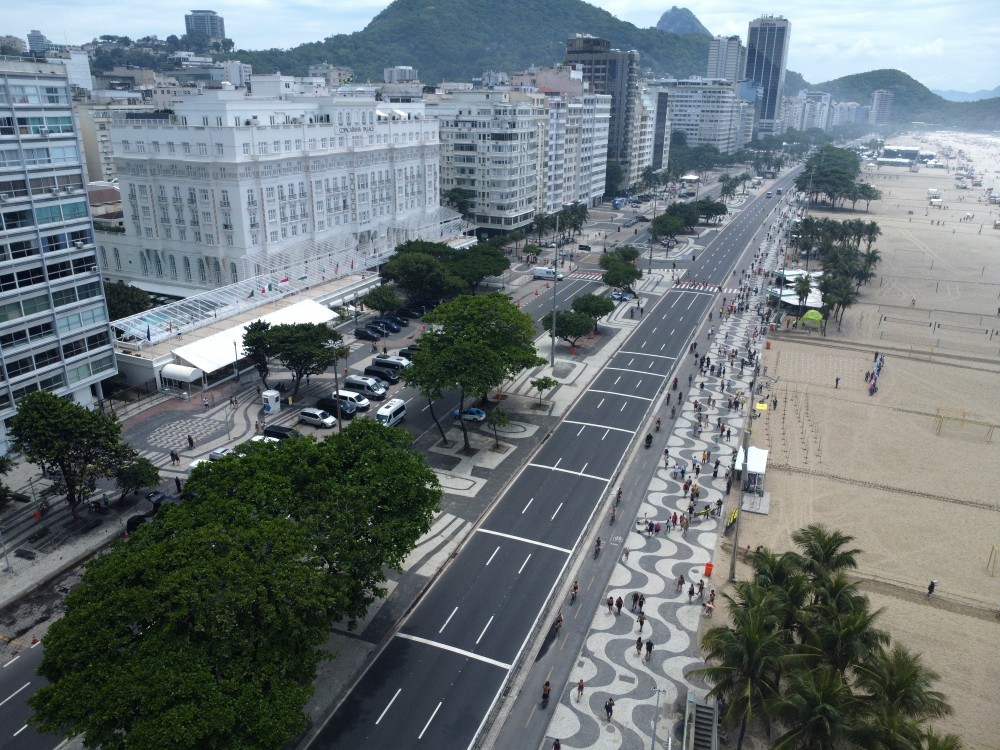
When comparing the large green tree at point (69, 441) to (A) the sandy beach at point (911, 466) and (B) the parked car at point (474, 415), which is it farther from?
(A) the sandy beach at point (911, 466)

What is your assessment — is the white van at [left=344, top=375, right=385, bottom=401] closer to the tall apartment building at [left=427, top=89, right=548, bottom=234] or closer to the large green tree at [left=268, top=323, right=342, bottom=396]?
the large green tree at [left=268, top=323, right=342, bottom=396]

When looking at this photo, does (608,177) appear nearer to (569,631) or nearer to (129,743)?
(569,631)

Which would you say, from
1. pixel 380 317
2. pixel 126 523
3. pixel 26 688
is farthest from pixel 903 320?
pixel 26 688

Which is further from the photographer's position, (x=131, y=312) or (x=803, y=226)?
(x=803, y=226)

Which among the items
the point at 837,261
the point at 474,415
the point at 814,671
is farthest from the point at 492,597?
the point at 837,261

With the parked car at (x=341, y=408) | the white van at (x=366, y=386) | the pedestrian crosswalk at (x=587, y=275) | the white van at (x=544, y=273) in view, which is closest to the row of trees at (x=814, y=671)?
the parked car at (x=341, y=408)

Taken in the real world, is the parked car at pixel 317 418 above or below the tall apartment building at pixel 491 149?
below

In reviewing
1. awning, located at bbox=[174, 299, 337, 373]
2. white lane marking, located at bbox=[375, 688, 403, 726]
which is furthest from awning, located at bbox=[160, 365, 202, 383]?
white lane marking, located at bbox=[375, 688, 403, 726]
